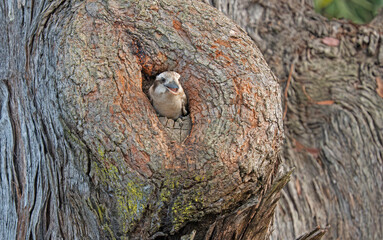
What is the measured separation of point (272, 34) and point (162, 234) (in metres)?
2.48

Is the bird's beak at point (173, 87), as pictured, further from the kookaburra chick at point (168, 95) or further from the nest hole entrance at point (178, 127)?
the nest hole entrance at point (178, 127)

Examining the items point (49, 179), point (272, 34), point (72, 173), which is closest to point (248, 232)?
point (72, 173)

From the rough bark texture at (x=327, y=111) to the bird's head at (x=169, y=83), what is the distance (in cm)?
135

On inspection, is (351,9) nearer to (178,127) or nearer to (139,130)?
(178,127)

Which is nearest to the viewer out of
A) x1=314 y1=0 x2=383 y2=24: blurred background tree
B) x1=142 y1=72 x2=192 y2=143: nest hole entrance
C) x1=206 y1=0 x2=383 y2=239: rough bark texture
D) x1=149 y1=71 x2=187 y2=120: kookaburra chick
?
x1=142 y1=72 x2=192 y2=143: nest hole entrance

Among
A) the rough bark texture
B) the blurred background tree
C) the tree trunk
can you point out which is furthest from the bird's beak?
the blurred background tree

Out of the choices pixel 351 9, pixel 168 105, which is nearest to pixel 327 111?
pixel 351 9

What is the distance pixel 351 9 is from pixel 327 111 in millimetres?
1126

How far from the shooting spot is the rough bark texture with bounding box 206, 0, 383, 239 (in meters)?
3.73

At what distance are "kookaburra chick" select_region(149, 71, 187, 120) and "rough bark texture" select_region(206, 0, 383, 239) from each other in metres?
1.36

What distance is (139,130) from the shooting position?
230 cm

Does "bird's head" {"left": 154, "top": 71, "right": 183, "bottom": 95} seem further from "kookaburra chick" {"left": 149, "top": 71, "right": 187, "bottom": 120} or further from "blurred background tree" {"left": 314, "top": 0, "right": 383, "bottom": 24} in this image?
"blurred background tree" {"left": 314, "top": 0, "right": 383, "bottom": 24}

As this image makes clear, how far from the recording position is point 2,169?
3061 millimetres

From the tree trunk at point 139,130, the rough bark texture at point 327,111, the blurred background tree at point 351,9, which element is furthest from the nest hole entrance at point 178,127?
the blurred background tree at point 351,9
